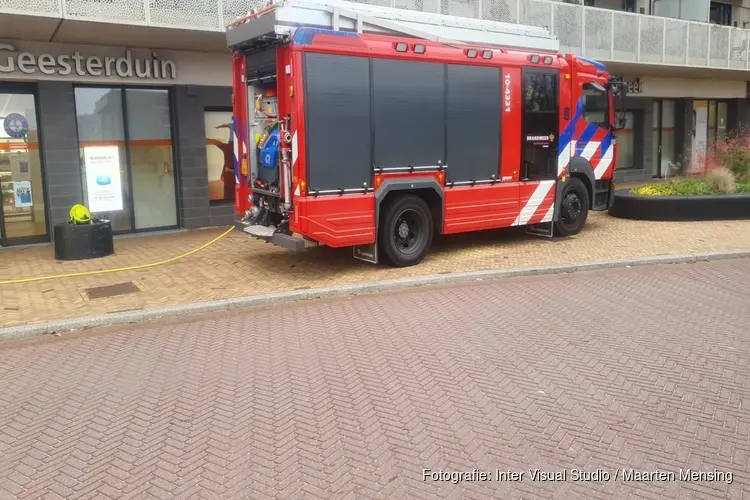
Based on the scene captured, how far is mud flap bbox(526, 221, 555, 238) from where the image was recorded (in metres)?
12.2

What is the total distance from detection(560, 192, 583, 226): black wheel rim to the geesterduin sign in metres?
8.03

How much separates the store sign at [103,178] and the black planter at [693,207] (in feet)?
A: 35.5

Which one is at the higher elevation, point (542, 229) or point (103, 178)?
point (103, 178)

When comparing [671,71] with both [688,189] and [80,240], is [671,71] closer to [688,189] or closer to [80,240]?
[688,189]

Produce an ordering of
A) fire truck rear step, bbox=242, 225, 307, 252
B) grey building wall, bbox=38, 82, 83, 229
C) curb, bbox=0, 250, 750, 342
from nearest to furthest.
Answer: curb, bbox=0, 250, 750, 342, fire truck rear step, bbox=242, 225, 307, 252, grey building wall, bbox=38, 82, 83, 229

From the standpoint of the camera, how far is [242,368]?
582cm

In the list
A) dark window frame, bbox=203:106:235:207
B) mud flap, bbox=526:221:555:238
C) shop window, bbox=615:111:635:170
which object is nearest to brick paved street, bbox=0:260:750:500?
mud flap, bbox=526:221:555:238

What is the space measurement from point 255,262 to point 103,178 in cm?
444

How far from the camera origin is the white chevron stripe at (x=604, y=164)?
1282cm

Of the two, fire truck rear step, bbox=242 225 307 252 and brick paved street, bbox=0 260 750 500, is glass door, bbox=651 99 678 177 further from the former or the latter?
fire truck rear step, bbox=242 225 307 252

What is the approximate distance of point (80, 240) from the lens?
10.8m

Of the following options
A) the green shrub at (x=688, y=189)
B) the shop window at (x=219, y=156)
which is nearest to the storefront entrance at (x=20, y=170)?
the shop window at (x=219, y=156)

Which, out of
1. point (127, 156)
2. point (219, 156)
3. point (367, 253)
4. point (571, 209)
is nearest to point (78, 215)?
point (127, 156)

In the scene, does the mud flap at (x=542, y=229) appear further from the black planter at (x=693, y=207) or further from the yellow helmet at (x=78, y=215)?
the yellow helmet at (x=78, y=215)
